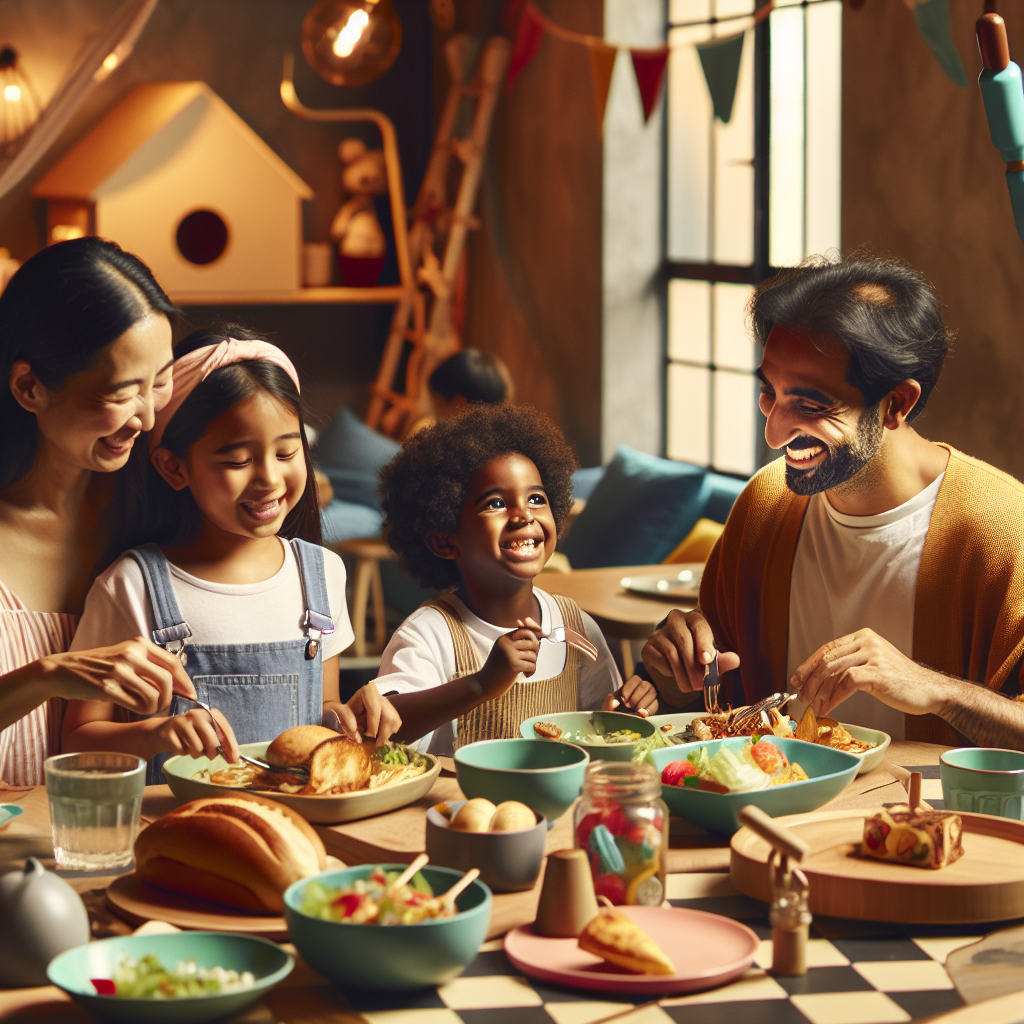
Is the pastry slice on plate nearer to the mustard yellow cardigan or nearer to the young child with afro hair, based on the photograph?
the young child with afro hair

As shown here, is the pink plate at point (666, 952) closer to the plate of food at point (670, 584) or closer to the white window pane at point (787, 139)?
the plate of food at point (670, 584)

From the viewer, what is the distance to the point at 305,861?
3.94ft

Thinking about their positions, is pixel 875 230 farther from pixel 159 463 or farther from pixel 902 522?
pixel 159 463

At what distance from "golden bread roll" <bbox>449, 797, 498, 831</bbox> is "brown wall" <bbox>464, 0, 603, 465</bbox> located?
4.62m

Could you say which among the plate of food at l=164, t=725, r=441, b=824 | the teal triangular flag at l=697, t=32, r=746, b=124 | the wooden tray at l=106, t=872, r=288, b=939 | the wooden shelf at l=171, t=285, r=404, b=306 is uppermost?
the teal triangular flag at l=697, t=32, r=746, b=124

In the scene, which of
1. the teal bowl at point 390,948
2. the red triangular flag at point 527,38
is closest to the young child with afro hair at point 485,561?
the teal bowl at point 390,948

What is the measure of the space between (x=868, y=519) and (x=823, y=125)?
2.78 metres

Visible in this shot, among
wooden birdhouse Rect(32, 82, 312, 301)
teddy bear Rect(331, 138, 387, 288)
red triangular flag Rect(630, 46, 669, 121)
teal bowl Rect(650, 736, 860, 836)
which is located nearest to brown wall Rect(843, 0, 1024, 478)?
red triangular flag Rect(630, 46, 669, 121)

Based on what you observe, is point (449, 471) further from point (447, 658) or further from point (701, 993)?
point (701, 993)

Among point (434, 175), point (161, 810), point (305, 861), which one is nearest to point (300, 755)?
point (161, 810)

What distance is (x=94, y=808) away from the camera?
132cm

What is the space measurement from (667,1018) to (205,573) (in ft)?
3.55

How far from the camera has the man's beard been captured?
2066mm

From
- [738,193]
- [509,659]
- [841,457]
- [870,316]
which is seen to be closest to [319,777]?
[509,659]
